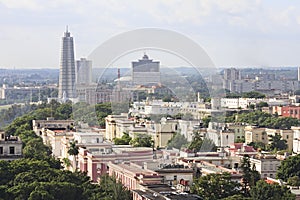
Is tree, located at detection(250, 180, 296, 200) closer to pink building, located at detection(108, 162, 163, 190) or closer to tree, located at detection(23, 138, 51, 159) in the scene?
pink building, located at detection(108, 162, 163, 190)

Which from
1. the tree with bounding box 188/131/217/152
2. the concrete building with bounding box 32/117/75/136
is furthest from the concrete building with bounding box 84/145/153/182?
the concrete building with bounding box 32/117/75/136

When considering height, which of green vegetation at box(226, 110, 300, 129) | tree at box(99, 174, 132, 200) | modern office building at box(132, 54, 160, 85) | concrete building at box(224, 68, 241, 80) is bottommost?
tree at box(99, 174, 132, 200)

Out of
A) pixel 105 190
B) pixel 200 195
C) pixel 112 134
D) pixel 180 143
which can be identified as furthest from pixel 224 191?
pixel 112 134

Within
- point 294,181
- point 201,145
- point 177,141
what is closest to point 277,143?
point 177,141

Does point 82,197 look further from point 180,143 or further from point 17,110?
point 17,110

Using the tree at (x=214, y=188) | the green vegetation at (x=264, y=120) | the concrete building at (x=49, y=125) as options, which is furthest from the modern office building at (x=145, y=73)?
the tree at (x=214, y=188)

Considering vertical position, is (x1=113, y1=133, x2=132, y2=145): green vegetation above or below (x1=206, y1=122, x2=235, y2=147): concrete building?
below

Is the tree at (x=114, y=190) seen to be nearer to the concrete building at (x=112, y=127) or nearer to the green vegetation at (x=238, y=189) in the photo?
the green vegetation at (x=238, y=189)
